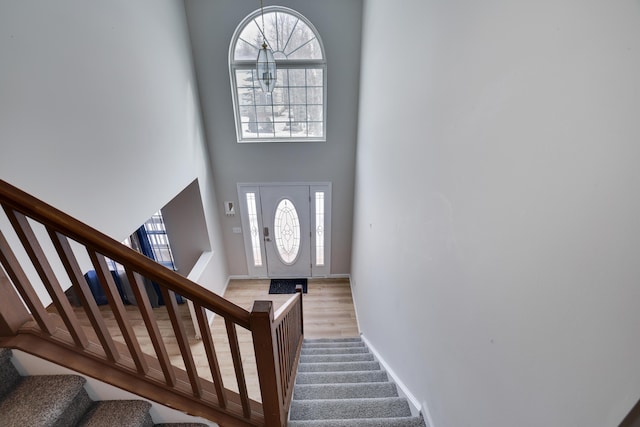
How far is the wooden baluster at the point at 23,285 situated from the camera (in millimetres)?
935

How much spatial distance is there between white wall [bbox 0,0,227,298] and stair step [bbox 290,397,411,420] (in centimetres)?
189

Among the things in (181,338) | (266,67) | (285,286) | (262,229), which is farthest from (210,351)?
(285,286)

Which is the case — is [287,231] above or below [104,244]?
below

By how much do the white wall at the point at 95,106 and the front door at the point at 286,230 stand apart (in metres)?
1.63

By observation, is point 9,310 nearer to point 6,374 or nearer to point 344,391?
point 6,374

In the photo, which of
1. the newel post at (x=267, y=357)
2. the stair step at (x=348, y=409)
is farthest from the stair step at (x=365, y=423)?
the newel post at (x=267, y=357)

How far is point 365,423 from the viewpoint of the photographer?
5.22ft

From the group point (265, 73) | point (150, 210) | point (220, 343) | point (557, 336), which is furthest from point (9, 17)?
point (220, 343)

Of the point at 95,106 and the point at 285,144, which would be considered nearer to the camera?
the point at 95,106

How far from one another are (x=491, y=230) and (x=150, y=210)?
111 inches

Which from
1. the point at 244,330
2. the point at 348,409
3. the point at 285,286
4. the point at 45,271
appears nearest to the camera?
the point at 45,271

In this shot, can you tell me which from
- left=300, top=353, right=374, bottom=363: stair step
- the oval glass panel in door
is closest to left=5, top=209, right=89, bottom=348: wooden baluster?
left=300, top=353, right=374, bottom=363: stair step

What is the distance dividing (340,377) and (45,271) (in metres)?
2.01

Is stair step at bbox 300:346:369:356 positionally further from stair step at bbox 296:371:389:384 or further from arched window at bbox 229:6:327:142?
arched window at bbox 229:6:327:142
